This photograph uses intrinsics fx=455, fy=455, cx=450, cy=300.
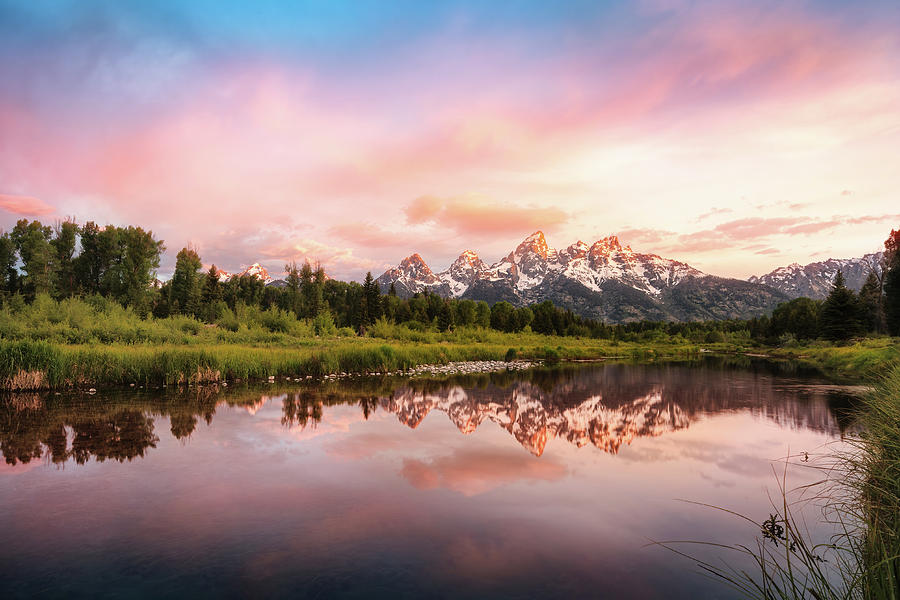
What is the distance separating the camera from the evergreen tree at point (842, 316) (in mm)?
56656

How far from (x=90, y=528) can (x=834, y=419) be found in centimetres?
1955

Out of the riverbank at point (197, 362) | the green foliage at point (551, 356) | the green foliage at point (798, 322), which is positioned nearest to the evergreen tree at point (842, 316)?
the green foliage at point (798, 322)

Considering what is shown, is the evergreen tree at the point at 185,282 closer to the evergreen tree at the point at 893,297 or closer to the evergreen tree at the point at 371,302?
the evergreen tree at the point at 371,302

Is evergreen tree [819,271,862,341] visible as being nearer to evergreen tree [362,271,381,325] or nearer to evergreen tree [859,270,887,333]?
evergreen tree [859,270,887,333]

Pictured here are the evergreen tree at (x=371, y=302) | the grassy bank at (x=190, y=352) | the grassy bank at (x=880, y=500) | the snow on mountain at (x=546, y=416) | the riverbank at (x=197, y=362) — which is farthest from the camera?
the evergreen tree at (x=371, y=302)

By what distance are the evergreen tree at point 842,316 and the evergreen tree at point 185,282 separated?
3719 inches

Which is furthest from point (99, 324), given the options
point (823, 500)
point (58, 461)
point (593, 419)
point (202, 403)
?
point (823, 500)

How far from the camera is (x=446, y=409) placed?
17000 mm

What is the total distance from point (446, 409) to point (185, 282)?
265 ft

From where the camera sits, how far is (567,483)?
28.4ft

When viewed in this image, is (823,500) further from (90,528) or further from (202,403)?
(202,403)

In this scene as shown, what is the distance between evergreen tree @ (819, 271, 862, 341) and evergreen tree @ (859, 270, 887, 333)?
2.48 metres

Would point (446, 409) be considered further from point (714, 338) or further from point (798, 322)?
point (714, 338)

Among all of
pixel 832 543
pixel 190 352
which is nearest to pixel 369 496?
pixel 832 543
